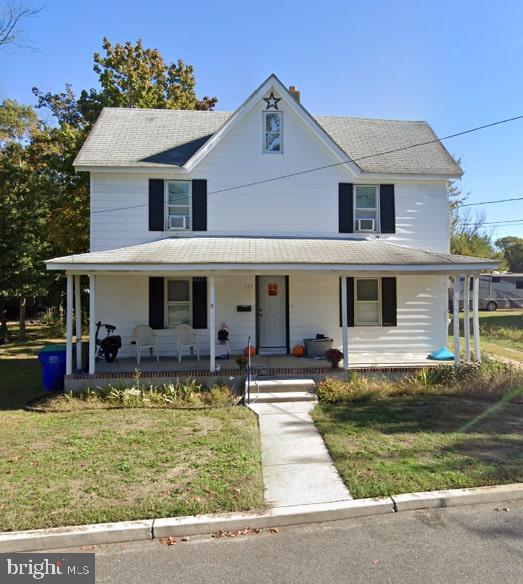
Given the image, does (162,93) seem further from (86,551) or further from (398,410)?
(86,551)

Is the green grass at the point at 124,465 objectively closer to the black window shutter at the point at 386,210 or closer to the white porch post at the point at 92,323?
the white porch post at the point at 92,323

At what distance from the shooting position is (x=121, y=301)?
12.4 m

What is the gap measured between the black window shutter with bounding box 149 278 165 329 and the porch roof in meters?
1.23

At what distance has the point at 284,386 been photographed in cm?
953

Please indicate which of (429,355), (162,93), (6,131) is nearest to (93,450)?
(429,355)

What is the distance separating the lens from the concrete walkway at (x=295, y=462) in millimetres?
4973

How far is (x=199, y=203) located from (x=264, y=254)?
3121 mm

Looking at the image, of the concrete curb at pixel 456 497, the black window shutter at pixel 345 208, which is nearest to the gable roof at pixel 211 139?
the black window shutter at pixel 345 208

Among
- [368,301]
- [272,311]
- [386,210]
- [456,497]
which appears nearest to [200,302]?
[272,311]

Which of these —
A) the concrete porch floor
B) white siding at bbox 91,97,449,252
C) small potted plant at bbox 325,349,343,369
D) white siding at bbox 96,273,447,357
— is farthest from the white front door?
small potted plant at bbox 325,349,343,369

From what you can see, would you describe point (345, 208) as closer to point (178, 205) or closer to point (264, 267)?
point (264, 267)

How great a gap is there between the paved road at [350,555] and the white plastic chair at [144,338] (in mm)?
7521

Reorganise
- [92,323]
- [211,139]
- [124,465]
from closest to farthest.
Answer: [124,465], [92,323], [211,139]

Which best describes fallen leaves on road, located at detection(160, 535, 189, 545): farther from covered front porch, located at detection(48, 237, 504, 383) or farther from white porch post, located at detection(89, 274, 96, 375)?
white porch post, located at detection(89, 274, 96, 375)
